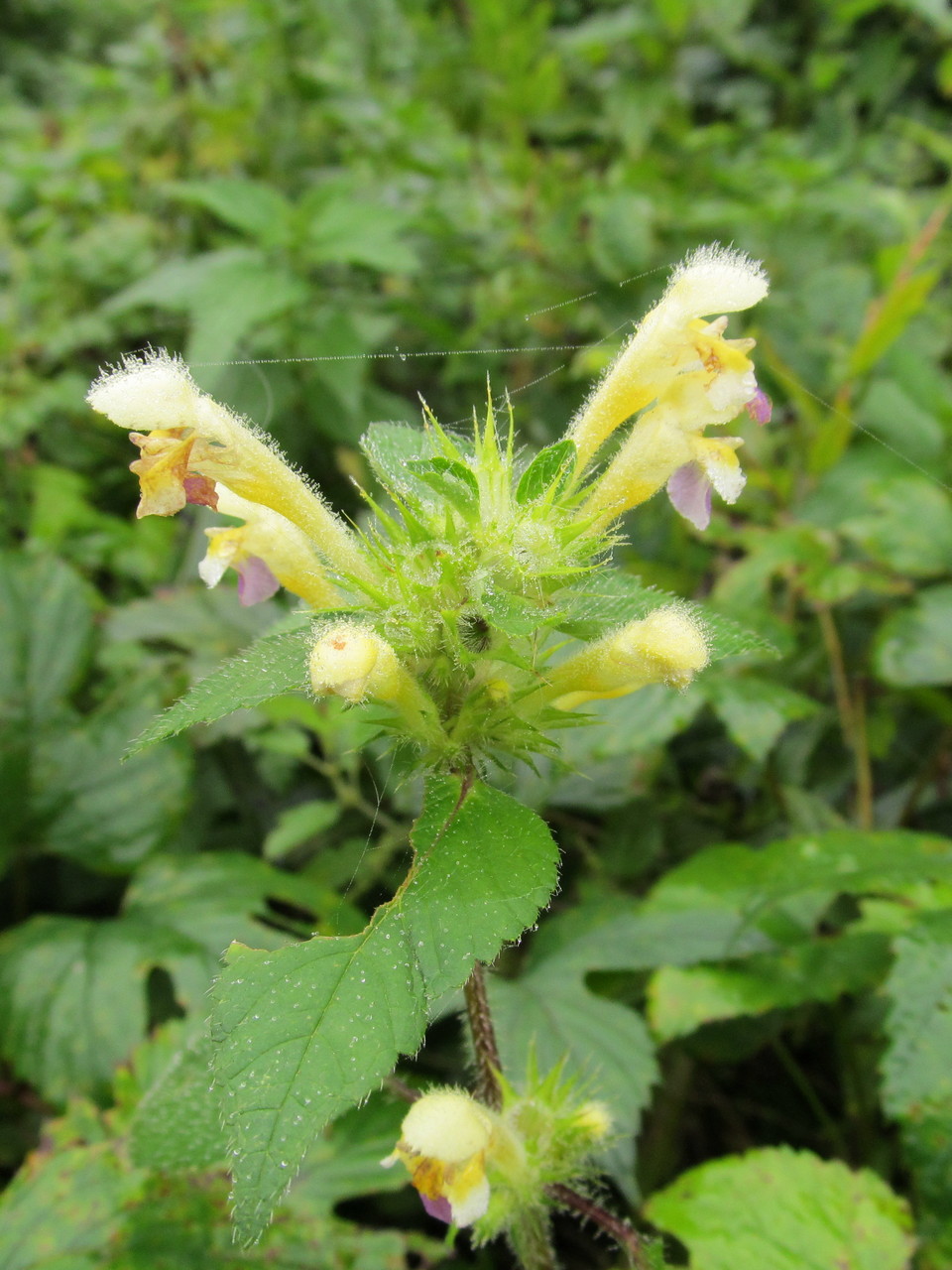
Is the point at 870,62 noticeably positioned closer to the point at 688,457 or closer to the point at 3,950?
the point at 688,457

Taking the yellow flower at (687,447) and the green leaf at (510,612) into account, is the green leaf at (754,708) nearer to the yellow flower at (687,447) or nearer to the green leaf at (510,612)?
the yellow flower at (687,447)

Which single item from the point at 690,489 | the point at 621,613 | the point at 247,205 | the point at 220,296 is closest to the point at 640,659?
the point at 621,613

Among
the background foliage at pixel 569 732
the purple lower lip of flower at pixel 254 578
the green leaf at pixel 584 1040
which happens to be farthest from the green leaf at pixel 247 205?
the green leaf at pixel 584 1040

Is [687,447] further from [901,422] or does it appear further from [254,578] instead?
[901,422]

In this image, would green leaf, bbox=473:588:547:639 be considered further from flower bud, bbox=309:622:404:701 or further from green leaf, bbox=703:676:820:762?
green leaf, bbox=703:676:820:762

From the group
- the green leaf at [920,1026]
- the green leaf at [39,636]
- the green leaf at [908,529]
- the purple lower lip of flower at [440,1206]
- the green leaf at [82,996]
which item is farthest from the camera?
the green leaf at [39,636]
